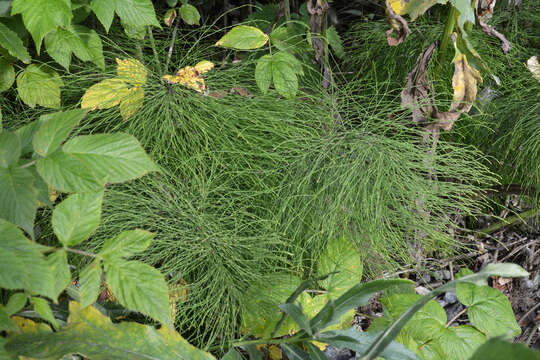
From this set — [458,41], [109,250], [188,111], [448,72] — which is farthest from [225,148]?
[448,72]

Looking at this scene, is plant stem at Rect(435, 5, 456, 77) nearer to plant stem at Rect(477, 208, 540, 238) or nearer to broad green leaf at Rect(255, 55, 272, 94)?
broad green leaf at Rect(255, 55, 272, 94)

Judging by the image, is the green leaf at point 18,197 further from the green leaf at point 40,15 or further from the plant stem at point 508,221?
the plant stem at point 508,221

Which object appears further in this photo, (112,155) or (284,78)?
(284,78)

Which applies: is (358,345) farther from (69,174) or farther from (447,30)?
(447,30)

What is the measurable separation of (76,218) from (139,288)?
15 cm

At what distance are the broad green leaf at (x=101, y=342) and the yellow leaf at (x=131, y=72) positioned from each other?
2.12 ft

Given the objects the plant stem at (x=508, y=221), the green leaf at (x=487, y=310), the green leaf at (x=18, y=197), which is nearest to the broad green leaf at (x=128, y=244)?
the green leaf at (x=18, y=197)

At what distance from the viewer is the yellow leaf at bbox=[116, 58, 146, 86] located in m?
1.27

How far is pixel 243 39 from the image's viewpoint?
1338mm


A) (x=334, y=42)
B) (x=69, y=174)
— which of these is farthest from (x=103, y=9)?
(x=334, y=42)

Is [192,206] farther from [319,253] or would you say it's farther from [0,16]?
[0,16]

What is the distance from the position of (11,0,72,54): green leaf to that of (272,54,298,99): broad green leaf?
0.51 meters

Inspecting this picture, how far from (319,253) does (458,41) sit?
692 millimetres

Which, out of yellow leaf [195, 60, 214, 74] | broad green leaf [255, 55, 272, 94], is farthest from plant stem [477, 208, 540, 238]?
yellow leaf [195, 60, 214, 74]
